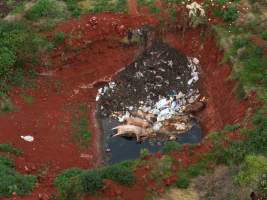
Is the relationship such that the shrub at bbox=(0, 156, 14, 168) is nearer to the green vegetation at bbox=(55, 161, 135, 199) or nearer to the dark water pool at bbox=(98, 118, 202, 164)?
the green vegetation at bbox=(55, 161, 135, 199)

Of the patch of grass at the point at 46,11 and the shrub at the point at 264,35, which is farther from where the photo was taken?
the patch of grass at the point at 46,11

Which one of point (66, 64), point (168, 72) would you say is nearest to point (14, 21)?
point (66, 64)

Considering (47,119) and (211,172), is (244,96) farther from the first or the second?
(47,119)

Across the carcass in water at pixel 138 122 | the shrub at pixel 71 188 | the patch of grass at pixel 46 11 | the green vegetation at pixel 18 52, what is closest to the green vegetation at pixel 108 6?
the patch of grass at pixel 46 11

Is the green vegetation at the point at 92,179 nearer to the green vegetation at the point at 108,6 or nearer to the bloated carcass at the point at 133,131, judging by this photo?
the bloated carcass at the point at 133,131

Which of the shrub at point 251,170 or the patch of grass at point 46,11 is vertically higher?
the patch of grass at point 46,11

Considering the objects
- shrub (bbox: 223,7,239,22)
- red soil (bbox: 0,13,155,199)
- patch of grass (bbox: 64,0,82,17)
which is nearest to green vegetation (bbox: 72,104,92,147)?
red soil (bbox: 0,13,155,199)
